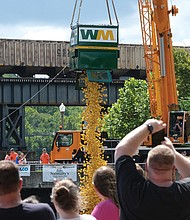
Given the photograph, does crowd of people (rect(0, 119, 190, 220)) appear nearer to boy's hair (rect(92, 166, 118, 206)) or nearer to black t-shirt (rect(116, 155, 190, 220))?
black t-shirt (rect(116, 155, 190, 220))

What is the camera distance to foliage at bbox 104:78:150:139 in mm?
47438

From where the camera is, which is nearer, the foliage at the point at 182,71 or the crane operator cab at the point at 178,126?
the crane operator cab at the point at 178,126

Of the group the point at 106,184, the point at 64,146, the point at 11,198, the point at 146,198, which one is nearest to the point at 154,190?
the point at 146,198

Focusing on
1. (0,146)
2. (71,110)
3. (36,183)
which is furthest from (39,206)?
(71,110)

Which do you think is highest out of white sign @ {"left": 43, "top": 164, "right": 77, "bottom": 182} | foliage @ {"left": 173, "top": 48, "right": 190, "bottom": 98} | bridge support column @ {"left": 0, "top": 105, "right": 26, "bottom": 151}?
foliage @ {"left": 173, "top": 48, "right": 190, "bottom": 98}

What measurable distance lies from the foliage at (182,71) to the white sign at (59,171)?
896 inches

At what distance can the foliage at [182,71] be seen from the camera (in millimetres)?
47750

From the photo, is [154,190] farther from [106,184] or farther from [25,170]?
[25,170]

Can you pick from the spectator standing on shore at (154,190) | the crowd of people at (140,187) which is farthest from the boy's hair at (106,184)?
the spectator standing on shore at (154,190)

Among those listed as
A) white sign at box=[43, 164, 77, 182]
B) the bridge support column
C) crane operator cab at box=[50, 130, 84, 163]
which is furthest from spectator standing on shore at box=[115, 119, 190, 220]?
the bridge support column

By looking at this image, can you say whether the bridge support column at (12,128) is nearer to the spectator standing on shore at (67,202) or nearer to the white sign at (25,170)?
the white sign at (25,170)

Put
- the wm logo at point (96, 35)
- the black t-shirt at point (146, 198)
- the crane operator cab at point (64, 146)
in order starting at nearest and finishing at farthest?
the black t-shirt at point (146, 198) → the wm logo at point (96, 35) → the crane operator cab at point (64, 146)

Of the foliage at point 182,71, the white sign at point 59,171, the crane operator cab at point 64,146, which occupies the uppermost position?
the foliage at point 182,71

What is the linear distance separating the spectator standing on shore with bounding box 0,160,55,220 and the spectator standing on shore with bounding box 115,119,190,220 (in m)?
0.74
